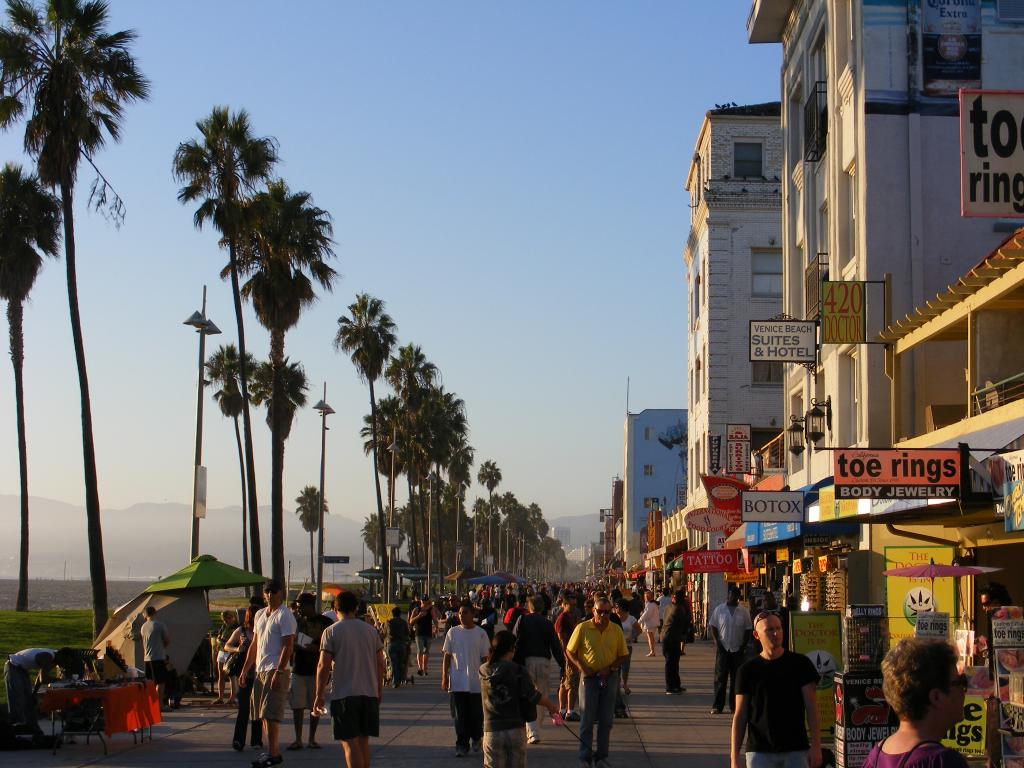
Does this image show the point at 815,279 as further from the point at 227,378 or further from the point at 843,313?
the point at 227,378

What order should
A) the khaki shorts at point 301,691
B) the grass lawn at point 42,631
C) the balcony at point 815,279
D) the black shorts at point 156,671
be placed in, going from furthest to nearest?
the grass lawn at point 42,631
the balcony at point 815,279
the black shorts at point 156,671
the khaki shorts at point 301,691

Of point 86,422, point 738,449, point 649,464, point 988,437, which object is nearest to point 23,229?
point 86,422

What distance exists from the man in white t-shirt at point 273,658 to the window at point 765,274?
120ft

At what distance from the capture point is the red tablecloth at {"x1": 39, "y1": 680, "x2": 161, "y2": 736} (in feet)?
50.9

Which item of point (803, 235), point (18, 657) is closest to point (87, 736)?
point (18, 657)

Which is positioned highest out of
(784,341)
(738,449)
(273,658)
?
(784,341)

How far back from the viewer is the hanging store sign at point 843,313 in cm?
2448

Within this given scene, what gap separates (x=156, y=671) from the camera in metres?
20.6

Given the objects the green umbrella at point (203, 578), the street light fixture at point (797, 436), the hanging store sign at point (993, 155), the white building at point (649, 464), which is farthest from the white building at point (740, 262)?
the white building at point (649, 464)

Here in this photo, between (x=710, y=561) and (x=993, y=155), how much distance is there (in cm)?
2214

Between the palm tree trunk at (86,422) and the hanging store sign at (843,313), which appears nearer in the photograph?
the hanging store sign at (843,313)

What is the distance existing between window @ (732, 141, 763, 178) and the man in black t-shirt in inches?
1677

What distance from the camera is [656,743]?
52.5ft

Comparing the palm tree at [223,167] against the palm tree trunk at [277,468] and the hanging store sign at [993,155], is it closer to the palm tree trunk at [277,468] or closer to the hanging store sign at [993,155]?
the palm tree trunk at [277,468]
